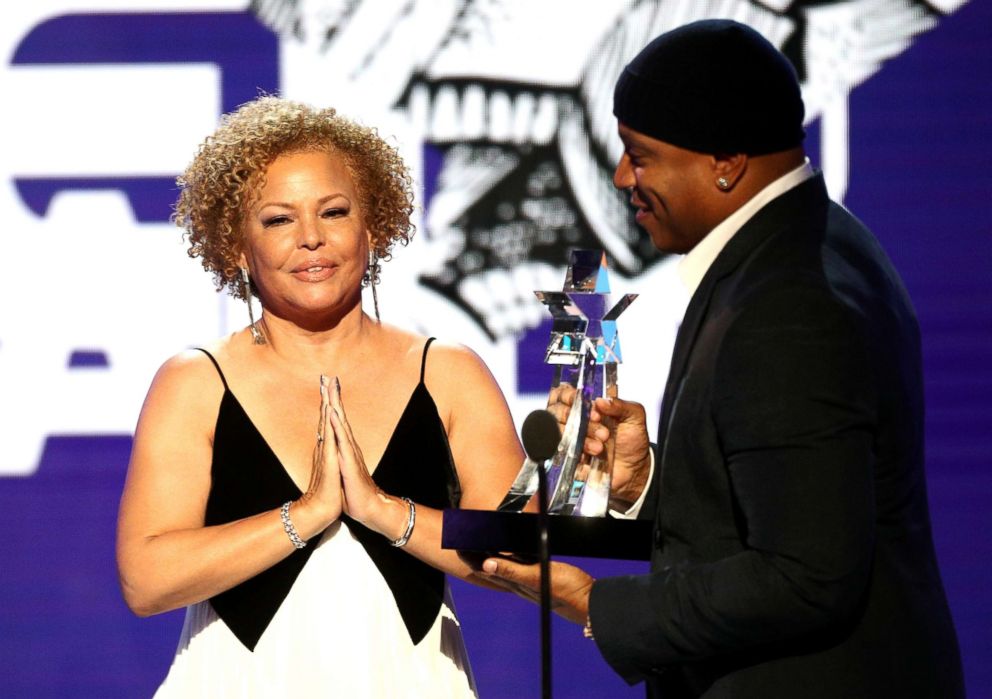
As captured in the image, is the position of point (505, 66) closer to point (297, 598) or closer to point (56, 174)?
point (56, 174)

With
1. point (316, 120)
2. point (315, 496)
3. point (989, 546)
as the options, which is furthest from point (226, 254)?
point (989, 546)

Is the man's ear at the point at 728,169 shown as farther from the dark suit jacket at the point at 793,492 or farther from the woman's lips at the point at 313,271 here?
the woman's lips at the point at 313,271

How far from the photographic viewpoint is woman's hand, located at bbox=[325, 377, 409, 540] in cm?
209

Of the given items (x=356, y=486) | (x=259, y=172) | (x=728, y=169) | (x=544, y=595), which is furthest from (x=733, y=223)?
(x=259, y=172)

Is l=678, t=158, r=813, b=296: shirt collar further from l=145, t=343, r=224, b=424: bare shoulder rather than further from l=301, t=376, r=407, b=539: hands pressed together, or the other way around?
l=145, t=343, r=224, b=424: bare shoulder

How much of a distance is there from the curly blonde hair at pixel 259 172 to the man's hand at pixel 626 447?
2.23ft

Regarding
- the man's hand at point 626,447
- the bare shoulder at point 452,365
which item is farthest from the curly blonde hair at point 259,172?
the man's hand at point 626,447

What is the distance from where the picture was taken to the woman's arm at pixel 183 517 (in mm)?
2100

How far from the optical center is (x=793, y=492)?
1307mm

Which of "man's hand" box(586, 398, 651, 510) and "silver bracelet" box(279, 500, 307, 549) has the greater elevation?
"man's hand" box(586, 398, 651, 510)

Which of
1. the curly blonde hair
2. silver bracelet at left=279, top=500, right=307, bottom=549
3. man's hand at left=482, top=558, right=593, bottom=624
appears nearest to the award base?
man's hand at left=482, top=558, right=593, bottom=624

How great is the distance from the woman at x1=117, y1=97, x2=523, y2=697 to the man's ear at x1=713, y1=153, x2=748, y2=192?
850 mm

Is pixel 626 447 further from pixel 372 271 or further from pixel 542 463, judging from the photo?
pixel 372 271

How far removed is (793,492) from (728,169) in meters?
0.40
